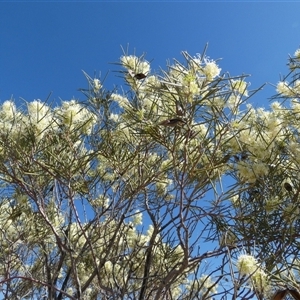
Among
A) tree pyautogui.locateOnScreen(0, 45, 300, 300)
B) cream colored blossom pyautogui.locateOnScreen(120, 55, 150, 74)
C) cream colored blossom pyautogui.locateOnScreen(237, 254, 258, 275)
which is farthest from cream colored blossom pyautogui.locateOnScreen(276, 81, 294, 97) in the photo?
cream colored blossom pyautogui.locateOnScreen(237, 254, 258, 275)

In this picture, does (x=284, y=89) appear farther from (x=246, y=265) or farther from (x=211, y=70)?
(x=246, y=265)

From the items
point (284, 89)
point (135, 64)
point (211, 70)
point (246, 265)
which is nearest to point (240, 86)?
point (211, 70)

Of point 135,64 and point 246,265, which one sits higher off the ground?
point 135,64

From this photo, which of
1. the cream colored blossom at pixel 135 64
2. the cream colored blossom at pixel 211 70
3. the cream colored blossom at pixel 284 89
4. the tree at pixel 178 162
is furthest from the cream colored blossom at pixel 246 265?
the cream colored blossom at pixel 135 64

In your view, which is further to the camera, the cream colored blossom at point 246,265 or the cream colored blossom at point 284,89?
the cream colored blossom at point 284,89

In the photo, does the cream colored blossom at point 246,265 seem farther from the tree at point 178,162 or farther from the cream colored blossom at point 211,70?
the cream colored blossom at point 211,70

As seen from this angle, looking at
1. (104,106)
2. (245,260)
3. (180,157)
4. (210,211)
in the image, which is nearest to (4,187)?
(104,106)

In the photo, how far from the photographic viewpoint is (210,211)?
5.50 ft

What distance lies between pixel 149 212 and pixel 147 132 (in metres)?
0.84

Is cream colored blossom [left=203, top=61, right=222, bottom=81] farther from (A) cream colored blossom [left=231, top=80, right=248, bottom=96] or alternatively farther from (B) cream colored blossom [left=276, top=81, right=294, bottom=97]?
(B) cream colored blossom [left=276, top=81, right=294, bottom=97]

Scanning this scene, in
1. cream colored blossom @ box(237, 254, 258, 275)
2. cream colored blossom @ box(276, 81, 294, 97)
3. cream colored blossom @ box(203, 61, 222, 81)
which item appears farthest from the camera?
cream colored blossom @ box(276, 81, 294, 97)

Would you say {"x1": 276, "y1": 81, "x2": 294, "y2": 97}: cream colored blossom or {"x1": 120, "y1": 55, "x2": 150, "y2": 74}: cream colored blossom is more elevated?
{"x1": 120, "y1": 55, "x2": 150, "y2": 74}: cream colored blossom

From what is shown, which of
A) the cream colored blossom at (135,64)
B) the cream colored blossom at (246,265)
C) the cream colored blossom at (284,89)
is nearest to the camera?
the cream colored blossom at (246,265)

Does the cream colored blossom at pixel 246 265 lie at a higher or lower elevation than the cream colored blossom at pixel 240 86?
lower
